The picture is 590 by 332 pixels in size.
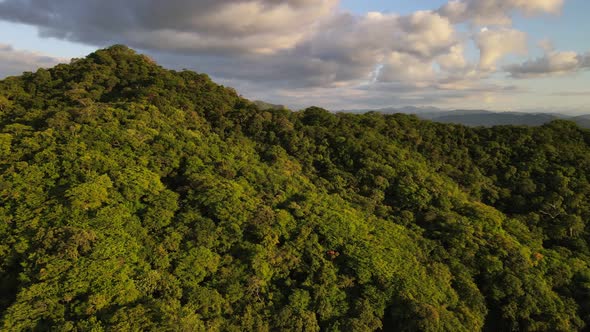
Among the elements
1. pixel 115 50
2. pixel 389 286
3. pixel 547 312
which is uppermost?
pixel 115 50

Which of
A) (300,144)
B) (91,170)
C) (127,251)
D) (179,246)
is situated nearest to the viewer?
(127,251)

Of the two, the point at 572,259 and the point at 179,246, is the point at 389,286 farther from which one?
the point at 572,259

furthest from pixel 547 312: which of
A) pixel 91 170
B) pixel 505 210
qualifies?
pixel 91 170

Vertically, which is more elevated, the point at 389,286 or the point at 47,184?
the point at 47,184

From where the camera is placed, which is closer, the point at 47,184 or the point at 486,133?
the point at 47,184

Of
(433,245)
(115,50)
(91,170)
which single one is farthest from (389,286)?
(115,50)

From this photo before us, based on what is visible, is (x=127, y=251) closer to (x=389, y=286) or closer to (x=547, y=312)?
(x=389, y=286)

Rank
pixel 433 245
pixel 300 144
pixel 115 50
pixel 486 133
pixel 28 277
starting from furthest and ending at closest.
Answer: pixel 115 50
pixel 486 133
pixel 300 144
pixel 433 245
pixel 28 277
